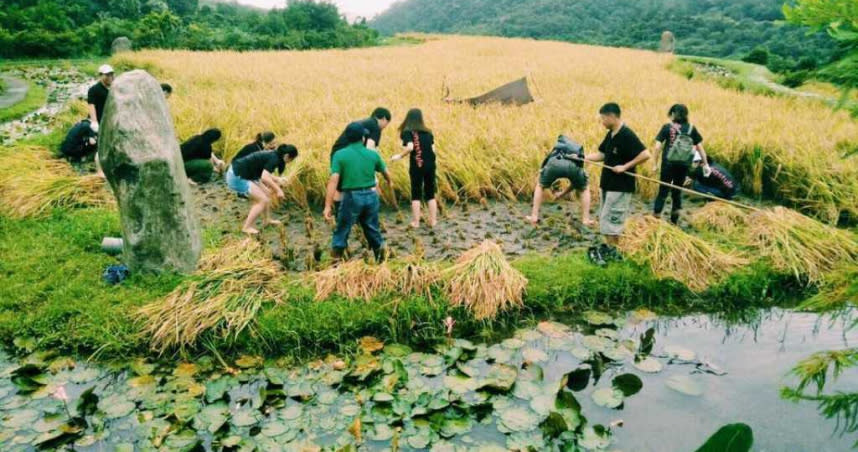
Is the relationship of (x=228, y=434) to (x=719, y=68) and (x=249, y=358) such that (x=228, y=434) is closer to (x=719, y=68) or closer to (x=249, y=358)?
(x=249, y=358)

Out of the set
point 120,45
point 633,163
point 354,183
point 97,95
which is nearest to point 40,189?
point 97,95

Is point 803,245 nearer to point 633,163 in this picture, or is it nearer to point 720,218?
point 720,218

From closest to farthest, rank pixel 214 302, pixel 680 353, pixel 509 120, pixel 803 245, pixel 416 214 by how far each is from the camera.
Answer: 1. pixel 680 353
2. pixel 214 302
3. pixel 803 245
4. pixel 416 214
5. pixel 509 120

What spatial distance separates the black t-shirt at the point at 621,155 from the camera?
5.40 m

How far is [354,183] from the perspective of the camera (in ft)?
16.9

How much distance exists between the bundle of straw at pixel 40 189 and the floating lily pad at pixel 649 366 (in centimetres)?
639

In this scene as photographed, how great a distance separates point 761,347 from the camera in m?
4.54

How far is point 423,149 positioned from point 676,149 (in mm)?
2779

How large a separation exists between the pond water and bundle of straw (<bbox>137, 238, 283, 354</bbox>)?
0.82 feet

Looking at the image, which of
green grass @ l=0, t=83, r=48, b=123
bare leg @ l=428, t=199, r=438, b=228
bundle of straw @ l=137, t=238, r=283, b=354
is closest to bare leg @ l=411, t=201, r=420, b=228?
bare leg @ l=428, t=199, r=438, b=228

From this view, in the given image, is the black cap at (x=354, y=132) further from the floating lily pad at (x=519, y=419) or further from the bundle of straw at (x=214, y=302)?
the floating lily pad at (x=519, y=419)

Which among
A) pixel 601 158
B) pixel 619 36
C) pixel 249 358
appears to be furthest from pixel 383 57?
pixel 619 36

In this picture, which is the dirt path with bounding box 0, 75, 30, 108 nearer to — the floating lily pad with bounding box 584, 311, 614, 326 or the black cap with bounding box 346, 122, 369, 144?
the black cap with bounding box 346, 122, 369, 144

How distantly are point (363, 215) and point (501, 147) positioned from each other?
3543 mm
